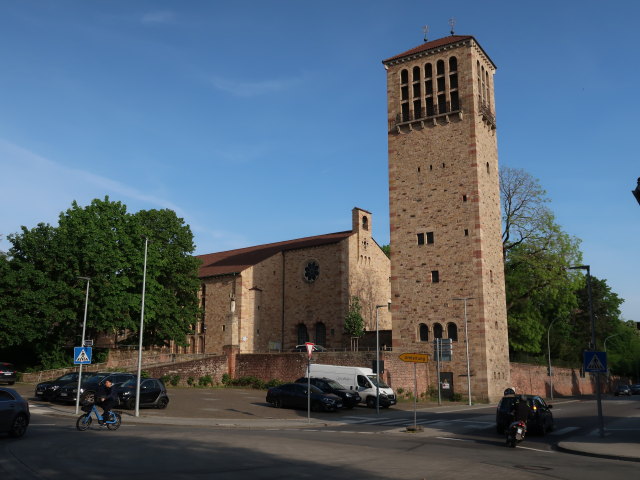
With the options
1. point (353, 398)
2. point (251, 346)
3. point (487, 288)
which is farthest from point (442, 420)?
point (251, 346)

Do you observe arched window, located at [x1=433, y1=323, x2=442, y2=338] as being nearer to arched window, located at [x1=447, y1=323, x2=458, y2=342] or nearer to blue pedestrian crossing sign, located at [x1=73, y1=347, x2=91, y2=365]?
arched window, located at [x1=447, y1=323, x2=458, y2=342]

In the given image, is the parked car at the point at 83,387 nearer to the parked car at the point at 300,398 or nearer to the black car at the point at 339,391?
the parked car at the point at 300,398

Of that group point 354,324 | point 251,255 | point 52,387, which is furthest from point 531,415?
point 251,255

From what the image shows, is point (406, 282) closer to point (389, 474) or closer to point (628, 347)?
point (389, 474)

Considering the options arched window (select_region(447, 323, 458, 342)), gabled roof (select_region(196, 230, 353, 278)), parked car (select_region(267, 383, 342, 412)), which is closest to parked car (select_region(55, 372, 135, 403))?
parked car (select_region(267, 383, 342, 412))

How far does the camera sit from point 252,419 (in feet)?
82.0

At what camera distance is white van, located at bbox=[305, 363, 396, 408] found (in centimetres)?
3438

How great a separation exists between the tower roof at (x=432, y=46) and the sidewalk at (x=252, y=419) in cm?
3027

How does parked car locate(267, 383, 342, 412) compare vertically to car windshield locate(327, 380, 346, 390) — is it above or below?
below

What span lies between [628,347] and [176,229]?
75.3m

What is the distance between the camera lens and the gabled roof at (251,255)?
57.1m

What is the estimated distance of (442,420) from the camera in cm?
2686

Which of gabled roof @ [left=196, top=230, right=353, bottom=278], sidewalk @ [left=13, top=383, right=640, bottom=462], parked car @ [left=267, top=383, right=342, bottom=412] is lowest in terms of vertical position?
sidewalk @ [left=13, top=383, right=640, bottom=462]

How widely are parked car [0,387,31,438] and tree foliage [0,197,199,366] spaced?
24.9 m
